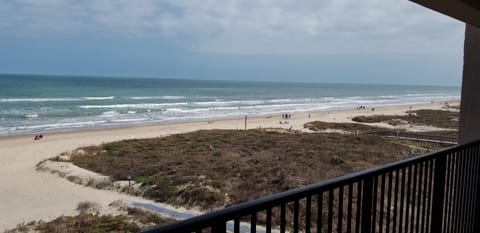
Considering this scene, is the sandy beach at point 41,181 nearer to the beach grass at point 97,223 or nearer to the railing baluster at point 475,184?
the beach grass at point 97,223

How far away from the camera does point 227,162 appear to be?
15.5m

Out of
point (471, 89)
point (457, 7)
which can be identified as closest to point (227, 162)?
point (471, 89)

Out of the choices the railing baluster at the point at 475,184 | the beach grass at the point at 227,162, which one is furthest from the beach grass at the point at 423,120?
the railing baluster at the point at 475,184

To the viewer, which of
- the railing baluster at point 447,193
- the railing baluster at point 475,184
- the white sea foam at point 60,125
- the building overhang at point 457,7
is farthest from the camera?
the white sea foam at point 60,125

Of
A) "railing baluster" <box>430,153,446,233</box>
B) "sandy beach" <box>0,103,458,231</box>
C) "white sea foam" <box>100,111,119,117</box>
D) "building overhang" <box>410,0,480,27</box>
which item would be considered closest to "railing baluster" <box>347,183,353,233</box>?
"railing baluster" <box>430,153,446,233</box>

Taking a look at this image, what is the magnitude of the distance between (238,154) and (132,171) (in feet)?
14.9

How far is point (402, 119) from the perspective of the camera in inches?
1572

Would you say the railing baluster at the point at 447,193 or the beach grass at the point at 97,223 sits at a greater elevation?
the railing baluster at the point at 447,193

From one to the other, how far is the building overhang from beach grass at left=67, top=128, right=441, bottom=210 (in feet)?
Answer: 26.5

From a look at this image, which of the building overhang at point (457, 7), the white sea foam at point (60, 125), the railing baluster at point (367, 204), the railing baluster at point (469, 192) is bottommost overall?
the white sea foam at point (60, 125)

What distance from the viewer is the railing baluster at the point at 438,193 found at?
2.90 m

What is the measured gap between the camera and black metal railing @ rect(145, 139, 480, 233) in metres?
1.46

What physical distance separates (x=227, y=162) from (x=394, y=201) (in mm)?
12348

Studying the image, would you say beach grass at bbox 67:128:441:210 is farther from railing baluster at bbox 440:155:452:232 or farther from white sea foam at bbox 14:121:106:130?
white sea foam at bbox 14:121:106:130
